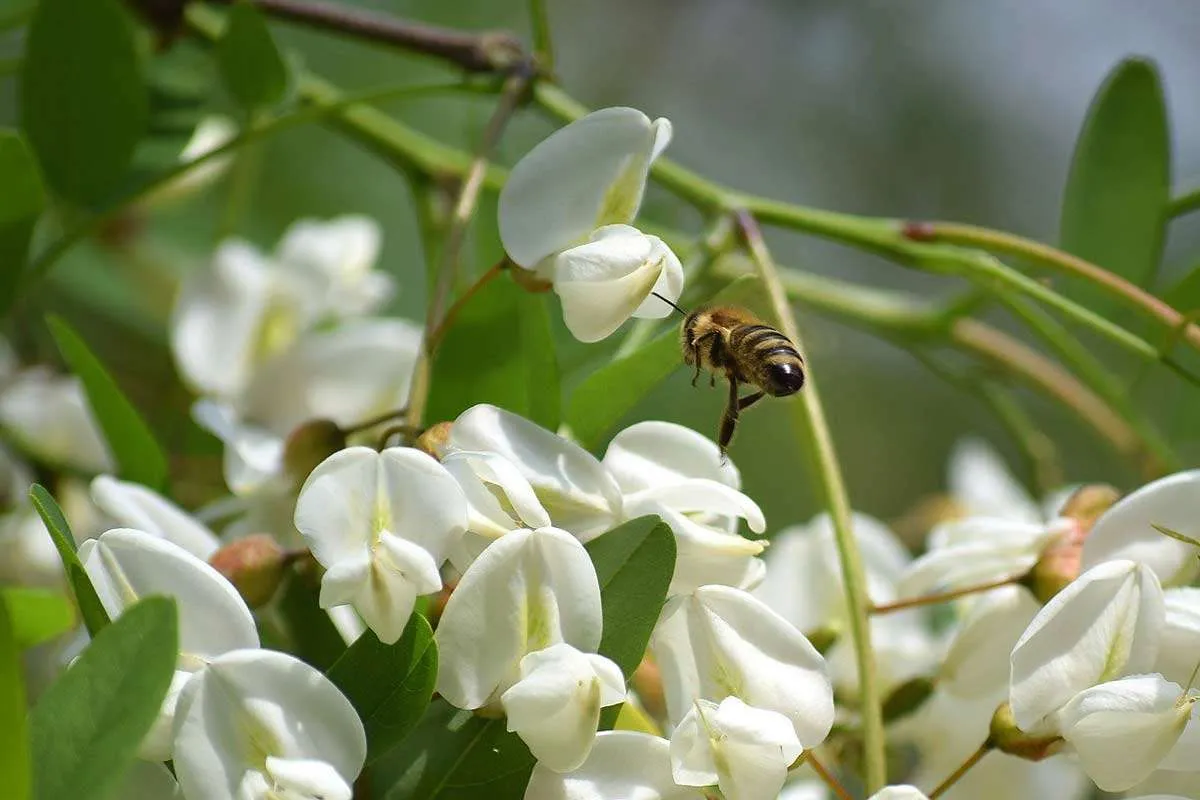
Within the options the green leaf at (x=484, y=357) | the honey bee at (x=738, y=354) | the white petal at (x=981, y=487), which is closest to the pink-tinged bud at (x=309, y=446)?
the green leaf at (x=484, y=357)

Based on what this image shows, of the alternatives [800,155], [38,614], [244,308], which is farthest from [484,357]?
[800,155]

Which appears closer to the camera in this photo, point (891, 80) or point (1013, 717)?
point (1013, 717)

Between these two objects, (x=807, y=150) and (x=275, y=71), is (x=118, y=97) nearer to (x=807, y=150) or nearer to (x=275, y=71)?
(x=275, y=71)

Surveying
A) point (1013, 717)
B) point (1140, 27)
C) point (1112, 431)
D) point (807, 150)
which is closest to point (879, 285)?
point (807, 150)

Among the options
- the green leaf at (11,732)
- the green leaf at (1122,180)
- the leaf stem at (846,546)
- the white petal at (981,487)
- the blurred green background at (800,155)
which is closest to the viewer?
the green leaf at (11,732)

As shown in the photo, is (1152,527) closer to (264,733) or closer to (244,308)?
(264,733)

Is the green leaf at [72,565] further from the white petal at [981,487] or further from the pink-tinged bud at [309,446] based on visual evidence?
the white petal at [981,487]
